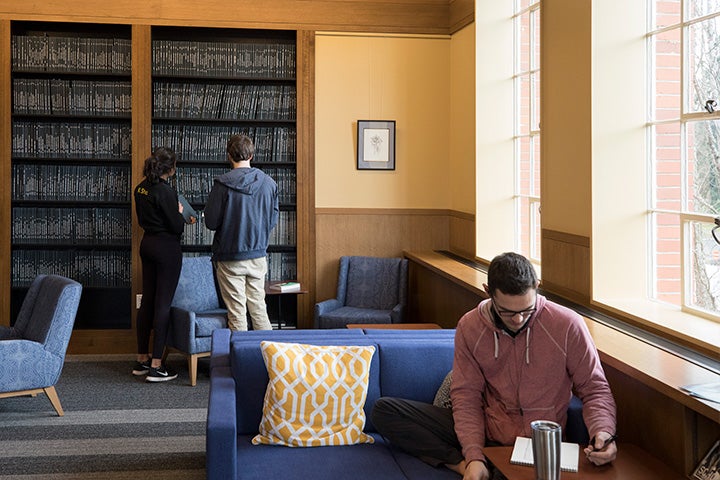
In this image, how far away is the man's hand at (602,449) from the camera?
9.80 feet

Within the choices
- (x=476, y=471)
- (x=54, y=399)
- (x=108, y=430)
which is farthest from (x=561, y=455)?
(x=54, y=399)

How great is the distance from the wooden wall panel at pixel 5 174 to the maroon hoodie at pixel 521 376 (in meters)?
5.05

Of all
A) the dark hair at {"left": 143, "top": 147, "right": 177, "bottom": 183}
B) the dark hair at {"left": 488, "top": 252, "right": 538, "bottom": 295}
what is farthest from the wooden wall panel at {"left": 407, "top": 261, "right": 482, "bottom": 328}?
the dark hair at {"left": 488, "top": 252, "right": 538, "bottom": 295}

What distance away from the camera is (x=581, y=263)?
494cm

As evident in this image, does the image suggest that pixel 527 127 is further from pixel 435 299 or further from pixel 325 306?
pixel 325 306

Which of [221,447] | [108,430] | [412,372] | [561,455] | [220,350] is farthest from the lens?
[108,430]

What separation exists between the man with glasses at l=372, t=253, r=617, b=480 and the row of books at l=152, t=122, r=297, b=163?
4.44 meters

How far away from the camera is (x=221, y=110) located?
25.1 ft

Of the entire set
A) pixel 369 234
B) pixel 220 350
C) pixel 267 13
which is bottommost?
pixel 220 350

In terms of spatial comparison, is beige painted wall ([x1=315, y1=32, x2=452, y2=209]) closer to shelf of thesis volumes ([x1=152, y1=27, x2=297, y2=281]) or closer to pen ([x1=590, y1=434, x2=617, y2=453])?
shelf of thesis volumes ([x1=152, y1=27, x2=297, y2=281])

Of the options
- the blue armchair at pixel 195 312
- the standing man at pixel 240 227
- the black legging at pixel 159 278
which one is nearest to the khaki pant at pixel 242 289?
the standing man at pixel 240 227

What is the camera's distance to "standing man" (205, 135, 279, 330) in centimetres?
652

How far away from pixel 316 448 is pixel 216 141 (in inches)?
173

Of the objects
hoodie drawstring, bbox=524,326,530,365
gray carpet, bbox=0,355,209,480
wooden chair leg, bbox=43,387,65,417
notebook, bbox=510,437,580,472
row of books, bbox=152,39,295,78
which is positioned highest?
row of books, bbox=152,39,295,78
